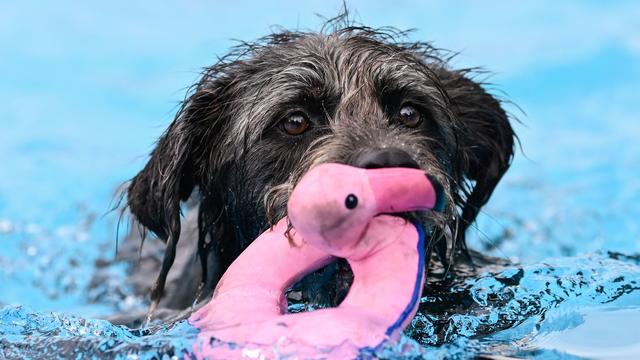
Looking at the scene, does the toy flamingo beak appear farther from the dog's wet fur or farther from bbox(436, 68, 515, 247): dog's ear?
bbox(436, 68, 515, 247): dog's ear

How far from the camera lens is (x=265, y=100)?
478 cm

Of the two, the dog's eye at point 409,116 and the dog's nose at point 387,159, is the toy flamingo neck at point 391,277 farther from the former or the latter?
the dog's eye at point 409,116

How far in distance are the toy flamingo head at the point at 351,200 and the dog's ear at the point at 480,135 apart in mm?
2152

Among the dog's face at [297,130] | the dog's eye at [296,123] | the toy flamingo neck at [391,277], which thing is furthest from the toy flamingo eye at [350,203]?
the dog's eye at [296,123]

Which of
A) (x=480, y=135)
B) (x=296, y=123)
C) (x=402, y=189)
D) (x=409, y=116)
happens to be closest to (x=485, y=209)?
(x=480, y=135)

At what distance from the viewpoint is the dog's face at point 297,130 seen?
458 cm

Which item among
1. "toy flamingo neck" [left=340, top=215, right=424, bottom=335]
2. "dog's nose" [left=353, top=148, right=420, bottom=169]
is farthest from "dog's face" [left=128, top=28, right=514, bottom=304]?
"toy flamingo neck" [left=340, top=215, right=424, bottom=335]

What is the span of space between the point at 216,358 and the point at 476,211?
99.2 inches

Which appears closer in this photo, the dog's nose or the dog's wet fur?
the dog's nose

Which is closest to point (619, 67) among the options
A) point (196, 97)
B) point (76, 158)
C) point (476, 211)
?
point (76, 158)

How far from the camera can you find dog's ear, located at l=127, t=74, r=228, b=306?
514 centimetres

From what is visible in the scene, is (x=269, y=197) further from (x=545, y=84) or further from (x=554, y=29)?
(x=554, y=29)

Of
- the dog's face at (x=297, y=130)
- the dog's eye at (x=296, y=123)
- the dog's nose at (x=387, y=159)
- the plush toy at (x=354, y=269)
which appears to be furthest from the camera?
the dog's eye at (x=296, y=123)

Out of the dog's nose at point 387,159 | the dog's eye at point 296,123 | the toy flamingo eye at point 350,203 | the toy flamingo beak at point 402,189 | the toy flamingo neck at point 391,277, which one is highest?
the dog's eye at point 296,123
